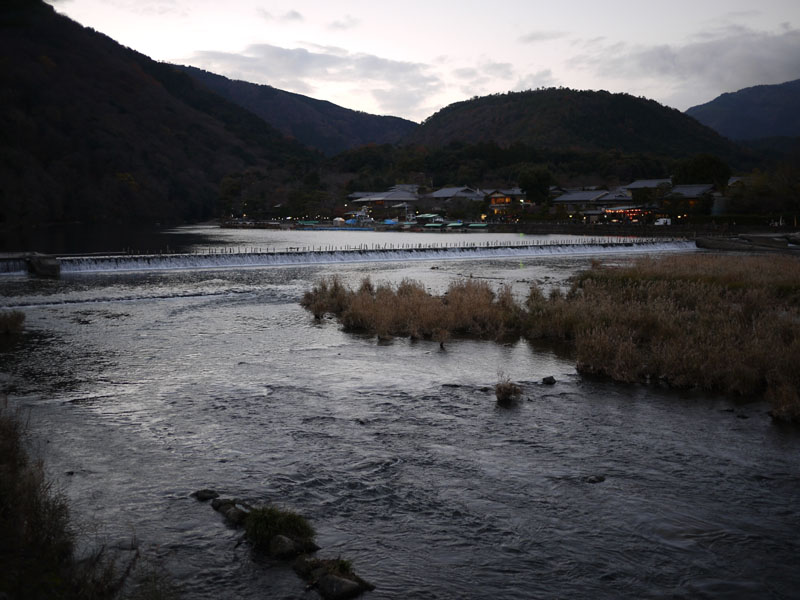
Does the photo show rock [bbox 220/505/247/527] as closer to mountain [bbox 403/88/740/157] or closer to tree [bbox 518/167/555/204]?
tree [bbox 518/167/555/204]

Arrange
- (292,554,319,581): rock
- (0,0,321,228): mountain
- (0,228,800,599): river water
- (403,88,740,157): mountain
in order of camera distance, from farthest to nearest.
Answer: (403,88,740,157): mountain
(0,0,321,228): mountain
(0,228,800,599): river water
(292,554,319,581): rock

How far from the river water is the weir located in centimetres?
1680

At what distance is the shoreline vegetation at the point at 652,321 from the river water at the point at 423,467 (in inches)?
22.9

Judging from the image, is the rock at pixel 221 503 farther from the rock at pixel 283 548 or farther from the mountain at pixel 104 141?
the mountain at pixel 104 141

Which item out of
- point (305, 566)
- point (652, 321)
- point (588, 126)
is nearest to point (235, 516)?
point (305, 566)

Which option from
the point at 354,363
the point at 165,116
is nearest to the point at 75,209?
the point at 165,116

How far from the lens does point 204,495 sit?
6.70 m

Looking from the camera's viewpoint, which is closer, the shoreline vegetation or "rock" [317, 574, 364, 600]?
"rock" [317, 574, 364, 600]

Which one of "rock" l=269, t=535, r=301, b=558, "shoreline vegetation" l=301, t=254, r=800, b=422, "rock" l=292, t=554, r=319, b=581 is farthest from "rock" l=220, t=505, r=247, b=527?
"shoreline vegetation" l=301, t=254, r=800, b=422

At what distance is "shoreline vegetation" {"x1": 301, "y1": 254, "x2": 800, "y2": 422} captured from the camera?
35.4 feet

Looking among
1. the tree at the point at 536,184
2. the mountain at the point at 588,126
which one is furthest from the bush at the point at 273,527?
the mountain at the point at 588,126

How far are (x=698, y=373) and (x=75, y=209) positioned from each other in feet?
337

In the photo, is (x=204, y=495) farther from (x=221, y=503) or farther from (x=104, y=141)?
(x=104, y=141)

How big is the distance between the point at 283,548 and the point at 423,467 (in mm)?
2467
